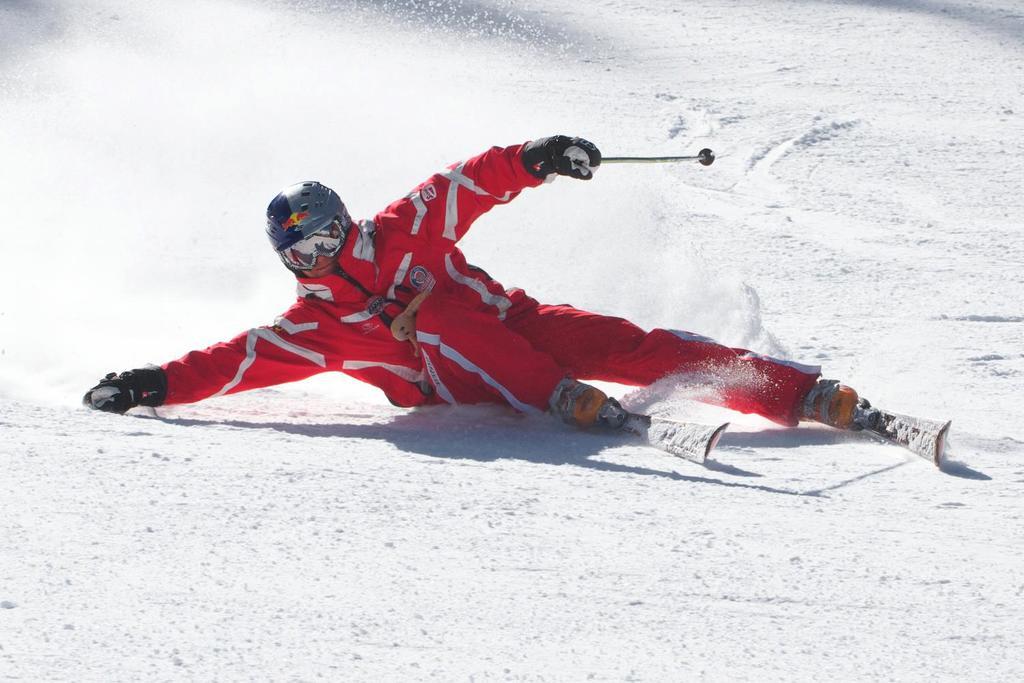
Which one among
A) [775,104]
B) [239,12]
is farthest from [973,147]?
[239,12]

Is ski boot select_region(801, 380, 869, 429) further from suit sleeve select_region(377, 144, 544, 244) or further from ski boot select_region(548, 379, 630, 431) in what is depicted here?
suit sleeve select_region(377, 144, 544, 244)

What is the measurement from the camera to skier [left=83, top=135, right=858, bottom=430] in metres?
4.40

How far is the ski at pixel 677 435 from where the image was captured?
397cm

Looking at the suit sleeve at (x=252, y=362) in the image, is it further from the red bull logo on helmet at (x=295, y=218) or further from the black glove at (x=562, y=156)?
the black glove at (x=562, y=156)

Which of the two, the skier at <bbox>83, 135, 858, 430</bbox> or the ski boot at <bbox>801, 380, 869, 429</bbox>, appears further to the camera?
the skier at <bbox>83, 135, 858, 430</bbox>

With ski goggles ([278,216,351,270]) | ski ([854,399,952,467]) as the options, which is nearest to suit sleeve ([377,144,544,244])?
ski goggles ([278,216,351,270])

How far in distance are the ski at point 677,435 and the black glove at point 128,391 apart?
5.06 ft

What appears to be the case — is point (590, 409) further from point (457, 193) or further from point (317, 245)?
point (317, 245)

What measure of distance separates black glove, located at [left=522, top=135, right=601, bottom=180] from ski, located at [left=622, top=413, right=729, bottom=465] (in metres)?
0.88

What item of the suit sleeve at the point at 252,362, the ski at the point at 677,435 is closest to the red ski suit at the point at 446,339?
the suit sleeve at the point at 252,362

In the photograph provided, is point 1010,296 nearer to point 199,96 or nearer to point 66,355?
point 66,355

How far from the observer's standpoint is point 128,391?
437cm

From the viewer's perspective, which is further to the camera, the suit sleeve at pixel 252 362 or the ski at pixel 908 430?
the suit sleeve at pixel 252 362

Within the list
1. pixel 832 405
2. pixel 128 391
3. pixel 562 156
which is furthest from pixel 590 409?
pixel 128 391
